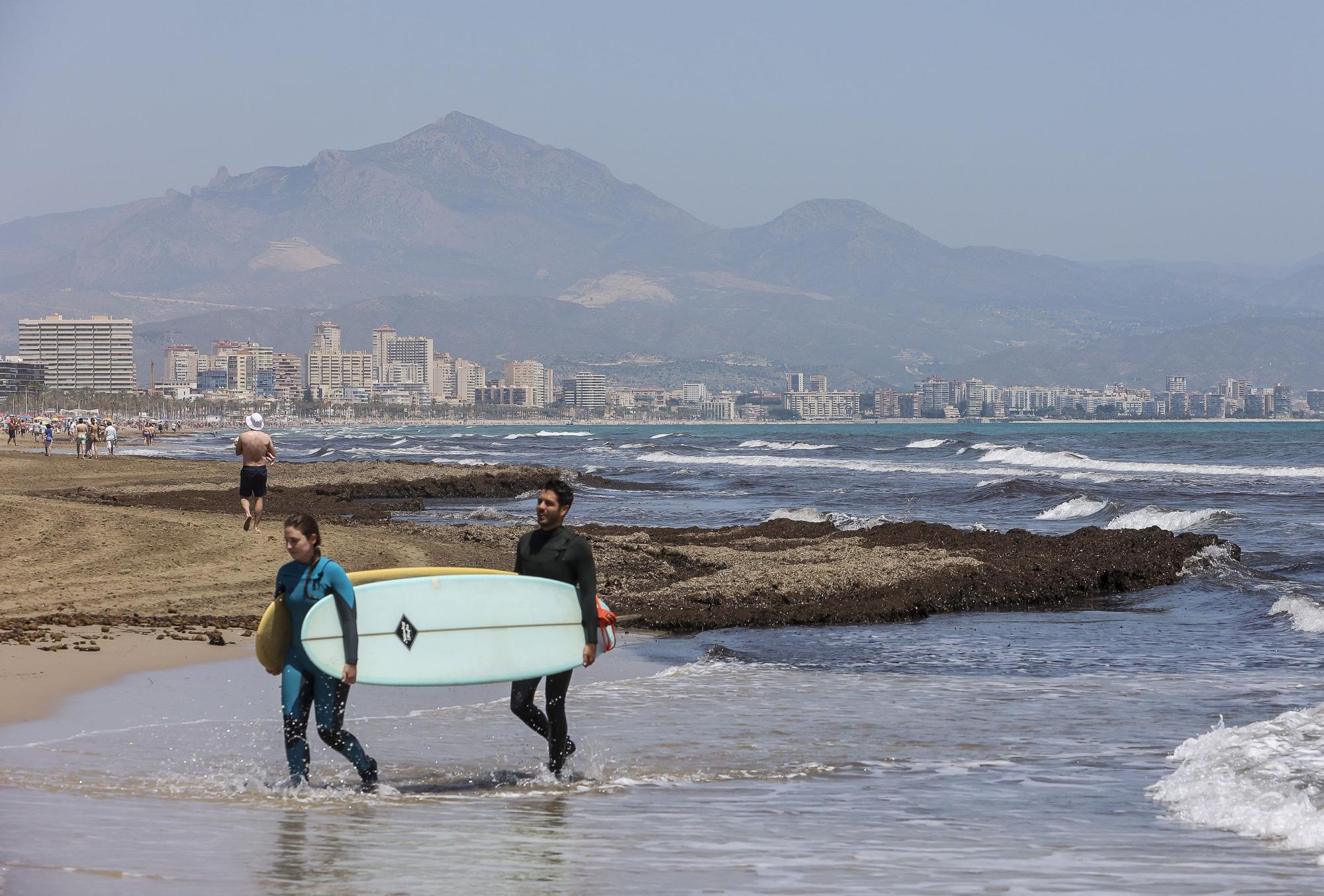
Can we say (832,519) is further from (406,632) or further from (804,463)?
(804,463)

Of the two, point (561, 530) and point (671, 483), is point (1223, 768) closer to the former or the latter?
point (561, 530)

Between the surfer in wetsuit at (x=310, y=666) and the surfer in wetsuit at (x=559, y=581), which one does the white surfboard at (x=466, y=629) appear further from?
the surfer in wetsuit at (x=310, y=666)

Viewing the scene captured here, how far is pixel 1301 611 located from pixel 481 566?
10.7m

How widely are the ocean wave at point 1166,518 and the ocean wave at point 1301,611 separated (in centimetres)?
1431

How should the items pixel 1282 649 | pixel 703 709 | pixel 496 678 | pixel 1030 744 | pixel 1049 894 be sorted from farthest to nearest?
pixel 1282 649, pixel 703 709, pixel 1030 744, pixel 496 678, pixel 1049 894

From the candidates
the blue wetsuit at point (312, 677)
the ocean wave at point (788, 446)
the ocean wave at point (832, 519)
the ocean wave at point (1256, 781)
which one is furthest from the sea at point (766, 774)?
the ocean wave at point (788, 446)

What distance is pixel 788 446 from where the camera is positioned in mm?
108875

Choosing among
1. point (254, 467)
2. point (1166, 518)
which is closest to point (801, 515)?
point (1166, 518)

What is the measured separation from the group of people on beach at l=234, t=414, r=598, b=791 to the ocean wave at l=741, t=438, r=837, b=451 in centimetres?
9158

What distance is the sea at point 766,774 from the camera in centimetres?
642

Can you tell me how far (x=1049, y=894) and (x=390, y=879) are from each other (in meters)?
2.92

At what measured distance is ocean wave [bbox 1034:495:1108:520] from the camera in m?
35.3

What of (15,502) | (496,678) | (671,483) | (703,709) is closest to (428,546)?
(15,502)

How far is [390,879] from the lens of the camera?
6.16m
